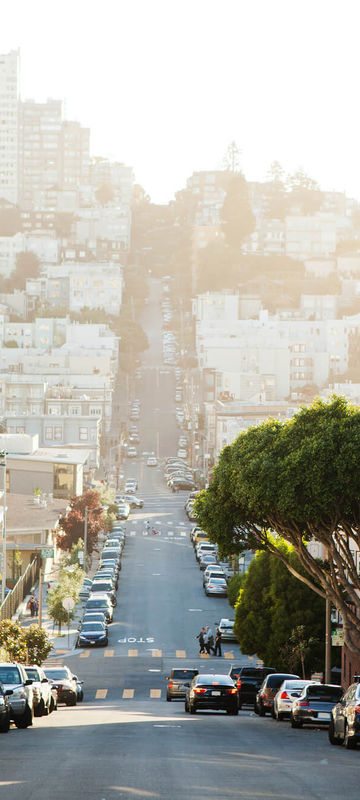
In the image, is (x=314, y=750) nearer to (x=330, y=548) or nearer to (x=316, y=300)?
(x=330, y=548)

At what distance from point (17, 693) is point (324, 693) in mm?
6638

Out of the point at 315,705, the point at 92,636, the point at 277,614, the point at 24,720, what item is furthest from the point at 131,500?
the point at 24,720

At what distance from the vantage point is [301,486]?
32.8 m

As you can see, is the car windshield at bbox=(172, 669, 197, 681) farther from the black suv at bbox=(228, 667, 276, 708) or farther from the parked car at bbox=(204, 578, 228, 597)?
the parked car at bbox=(204, 578, 228, 597)

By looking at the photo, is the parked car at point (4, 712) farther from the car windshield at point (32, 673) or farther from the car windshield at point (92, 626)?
the car windshield at point (92, 626)

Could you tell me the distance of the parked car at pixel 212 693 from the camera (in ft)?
104

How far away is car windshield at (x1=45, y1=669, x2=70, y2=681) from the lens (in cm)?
3725

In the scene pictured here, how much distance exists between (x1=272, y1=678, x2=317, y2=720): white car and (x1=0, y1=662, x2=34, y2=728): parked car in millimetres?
6688

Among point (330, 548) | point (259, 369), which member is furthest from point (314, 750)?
point (259, 369)

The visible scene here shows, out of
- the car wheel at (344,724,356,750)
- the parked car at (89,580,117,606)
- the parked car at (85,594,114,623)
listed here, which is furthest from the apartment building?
the car wheel at (344,724,356,750)

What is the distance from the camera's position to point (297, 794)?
52.1ft

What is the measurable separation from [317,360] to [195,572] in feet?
313

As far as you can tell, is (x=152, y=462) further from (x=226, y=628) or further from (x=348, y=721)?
(x=348, y=721)

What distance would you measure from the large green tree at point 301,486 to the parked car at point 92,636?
2131 cm
